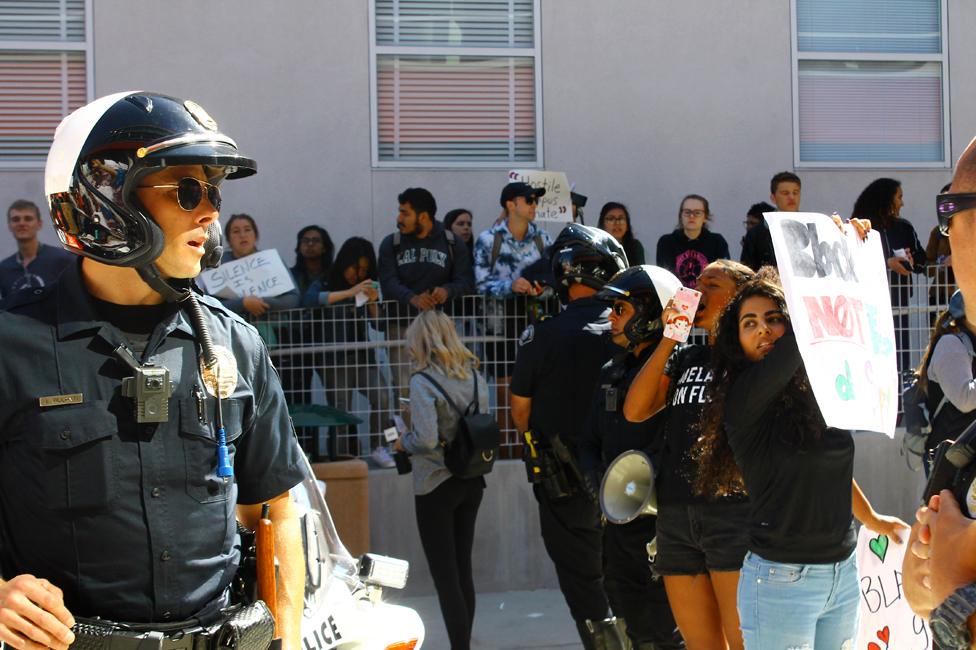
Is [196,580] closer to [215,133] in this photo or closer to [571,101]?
[215,133]

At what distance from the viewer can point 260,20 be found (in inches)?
448

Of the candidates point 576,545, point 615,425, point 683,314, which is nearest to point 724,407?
point 683,314

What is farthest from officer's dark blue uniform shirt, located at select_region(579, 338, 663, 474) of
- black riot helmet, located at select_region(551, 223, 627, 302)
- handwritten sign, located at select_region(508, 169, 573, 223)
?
handwritten sign, located at select_region(508, 169, 573, 223)

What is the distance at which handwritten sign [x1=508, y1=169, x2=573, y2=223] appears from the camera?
10.2 meters

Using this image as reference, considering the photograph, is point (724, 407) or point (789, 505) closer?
point (789, 505)

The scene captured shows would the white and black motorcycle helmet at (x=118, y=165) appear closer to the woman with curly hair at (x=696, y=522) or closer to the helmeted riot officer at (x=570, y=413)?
the woman with curly hair at (x=696, y=522)

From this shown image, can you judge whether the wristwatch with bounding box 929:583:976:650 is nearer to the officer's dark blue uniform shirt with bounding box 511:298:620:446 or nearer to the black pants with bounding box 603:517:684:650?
the black pants with bounding box 603:517:684:650

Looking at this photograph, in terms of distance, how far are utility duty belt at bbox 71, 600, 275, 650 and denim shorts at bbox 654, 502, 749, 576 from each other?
2.55 m

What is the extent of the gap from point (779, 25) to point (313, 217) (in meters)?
4.71

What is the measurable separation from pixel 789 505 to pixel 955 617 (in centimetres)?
239

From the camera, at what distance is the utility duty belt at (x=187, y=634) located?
2.87m

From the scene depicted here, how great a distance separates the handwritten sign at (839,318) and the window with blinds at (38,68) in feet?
28.1

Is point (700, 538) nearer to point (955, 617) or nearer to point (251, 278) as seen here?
point (955, 617)

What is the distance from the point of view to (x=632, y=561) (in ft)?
19.9
